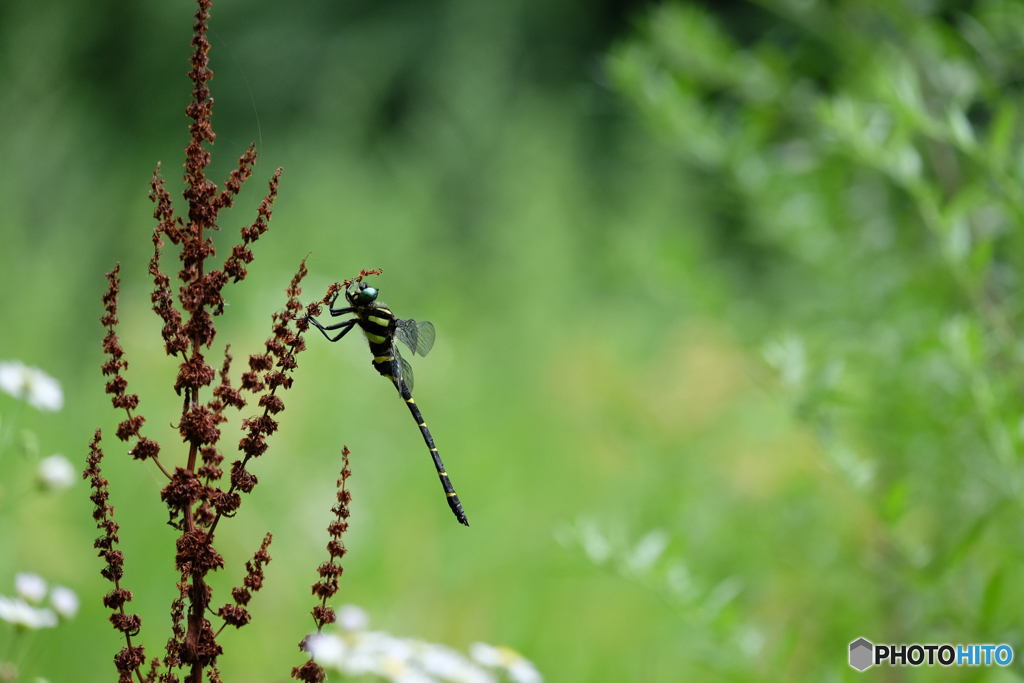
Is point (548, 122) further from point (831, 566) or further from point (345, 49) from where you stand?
point (831, 566)

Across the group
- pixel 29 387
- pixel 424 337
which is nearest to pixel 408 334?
pixel 424 337

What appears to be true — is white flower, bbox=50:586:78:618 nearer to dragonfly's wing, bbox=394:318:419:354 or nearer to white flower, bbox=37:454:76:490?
white flower, bbox=37:454:76:490

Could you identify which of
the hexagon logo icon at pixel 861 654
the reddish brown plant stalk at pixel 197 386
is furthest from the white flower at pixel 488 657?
the hexagon logo icon at pixel 861 654

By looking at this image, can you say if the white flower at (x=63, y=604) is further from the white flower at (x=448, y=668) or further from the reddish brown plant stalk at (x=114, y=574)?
the white flower at (x=448, y=668)

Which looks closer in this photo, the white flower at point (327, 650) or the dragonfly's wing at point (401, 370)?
the white flower at point (327, 650)

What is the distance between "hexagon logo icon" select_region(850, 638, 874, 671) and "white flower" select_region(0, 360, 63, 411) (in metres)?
0.90

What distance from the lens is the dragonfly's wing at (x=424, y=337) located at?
0.97 meters

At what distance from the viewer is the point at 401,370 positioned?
0.89 metres

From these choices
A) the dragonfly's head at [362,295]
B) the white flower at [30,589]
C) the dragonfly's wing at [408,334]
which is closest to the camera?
the white flower at [30,589]

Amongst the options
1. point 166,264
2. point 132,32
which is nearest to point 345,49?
point 132,32

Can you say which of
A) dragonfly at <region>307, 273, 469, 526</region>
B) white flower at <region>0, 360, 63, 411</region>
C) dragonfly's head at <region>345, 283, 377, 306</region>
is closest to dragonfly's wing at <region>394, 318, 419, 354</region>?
dragonfly at <region>307, 273, 469, 526</region>

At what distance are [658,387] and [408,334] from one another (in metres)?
1.28

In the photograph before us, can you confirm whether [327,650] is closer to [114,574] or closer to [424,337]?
[114,574]

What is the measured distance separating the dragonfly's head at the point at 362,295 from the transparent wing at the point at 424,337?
20 cm
